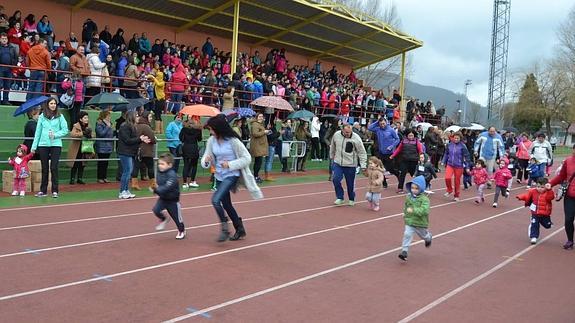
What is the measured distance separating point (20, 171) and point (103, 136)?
2.41 m

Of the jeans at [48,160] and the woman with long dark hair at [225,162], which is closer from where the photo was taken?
the woman with long dark hair at [225,162]

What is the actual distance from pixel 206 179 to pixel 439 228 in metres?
7.93

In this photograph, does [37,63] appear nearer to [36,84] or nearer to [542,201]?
[36,84]

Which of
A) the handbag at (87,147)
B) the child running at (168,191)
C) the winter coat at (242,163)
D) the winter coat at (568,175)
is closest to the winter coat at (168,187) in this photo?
the child running at (168,191)

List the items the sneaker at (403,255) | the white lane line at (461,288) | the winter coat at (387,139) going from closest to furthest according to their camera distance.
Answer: the white lane line at (461,288) < the sneaker at (403,255) < the winter coat at (387,139)

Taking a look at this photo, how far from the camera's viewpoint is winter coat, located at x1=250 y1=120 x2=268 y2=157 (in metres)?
15.9

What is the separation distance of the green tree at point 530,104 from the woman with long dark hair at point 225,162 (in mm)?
70505

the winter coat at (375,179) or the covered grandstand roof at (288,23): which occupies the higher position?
the covered grandstand roof at (288,23)

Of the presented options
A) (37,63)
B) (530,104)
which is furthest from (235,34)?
(530,104)

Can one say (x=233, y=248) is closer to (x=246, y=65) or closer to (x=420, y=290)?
(x=420, y=290)

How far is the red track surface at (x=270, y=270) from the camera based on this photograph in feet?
18.3

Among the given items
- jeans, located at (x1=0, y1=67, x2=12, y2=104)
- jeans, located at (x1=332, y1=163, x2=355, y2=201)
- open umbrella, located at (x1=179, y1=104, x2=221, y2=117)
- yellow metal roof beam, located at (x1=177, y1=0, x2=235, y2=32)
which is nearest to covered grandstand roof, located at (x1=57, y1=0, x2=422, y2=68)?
yellow metal roof beam, located at (x1=177, y1=0, x2=235, y2=32)

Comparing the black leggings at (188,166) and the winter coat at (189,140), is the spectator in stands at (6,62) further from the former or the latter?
the black leggings at (188,166)

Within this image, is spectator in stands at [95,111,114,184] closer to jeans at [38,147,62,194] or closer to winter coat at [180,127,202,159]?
winter coat at [180,127,202,159]
